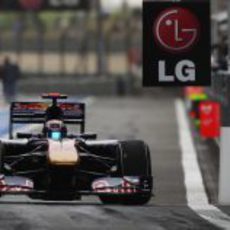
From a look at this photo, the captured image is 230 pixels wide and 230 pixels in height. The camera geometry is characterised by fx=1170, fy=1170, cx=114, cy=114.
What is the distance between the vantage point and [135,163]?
13.9 metres

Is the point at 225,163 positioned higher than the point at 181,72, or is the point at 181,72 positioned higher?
the point at 181,72

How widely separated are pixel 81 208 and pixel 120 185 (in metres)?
0.67

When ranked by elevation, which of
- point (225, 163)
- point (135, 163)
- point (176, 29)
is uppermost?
point (176, 29)

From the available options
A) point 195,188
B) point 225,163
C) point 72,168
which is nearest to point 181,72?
point 225,163

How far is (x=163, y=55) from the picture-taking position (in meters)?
14.9

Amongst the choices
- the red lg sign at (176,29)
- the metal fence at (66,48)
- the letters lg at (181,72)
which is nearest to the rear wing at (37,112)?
the letters lg at (181,72)

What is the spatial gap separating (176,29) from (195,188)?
3.20 m

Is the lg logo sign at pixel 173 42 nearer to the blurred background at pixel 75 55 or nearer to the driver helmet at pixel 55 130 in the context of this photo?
the driver helmet at pixel 55 130

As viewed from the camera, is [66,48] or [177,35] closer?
[177,35]

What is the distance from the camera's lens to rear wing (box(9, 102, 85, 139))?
1518 centimetres

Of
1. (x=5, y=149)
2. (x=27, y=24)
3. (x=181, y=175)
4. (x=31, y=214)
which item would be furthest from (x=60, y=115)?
(x=27, y=24)

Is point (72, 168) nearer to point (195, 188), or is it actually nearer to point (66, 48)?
point (195, 188)

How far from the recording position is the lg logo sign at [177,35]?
14867 millimetres

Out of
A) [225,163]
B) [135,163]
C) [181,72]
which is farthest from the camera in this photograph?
[225,163]
